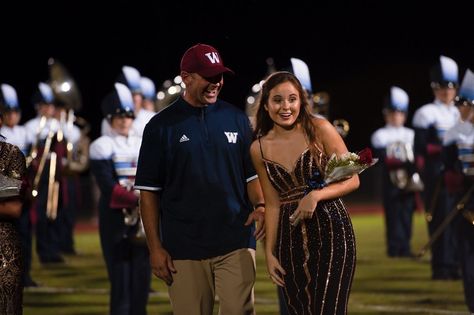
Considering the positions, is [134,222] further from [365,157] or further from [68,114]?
[68,114]

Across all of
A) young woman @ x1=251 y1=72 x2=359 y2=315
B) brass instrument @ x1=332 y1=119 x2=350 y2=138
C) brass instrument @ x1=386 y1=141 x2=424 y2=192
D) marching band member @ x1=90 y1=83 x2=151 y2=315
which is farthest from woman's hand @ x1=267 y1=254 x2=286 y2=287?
brass instrument @ x1=386 y1=141 x2=424 y2=192

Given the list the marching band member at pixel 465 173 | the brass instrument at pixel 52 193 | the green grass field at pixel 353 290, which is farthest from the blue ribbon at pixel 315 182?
the brass instrument at pixel 52 193

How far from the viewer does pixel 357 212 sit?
1008 inches

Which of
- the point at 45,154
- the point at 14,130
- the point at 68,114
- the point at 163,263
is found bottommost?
the point at 163,263

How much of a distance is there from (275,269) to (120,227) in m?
2.72

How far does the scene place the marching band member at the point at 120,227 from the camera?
25.0ft

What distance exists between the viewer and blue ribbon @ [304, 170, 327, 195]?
5.02m

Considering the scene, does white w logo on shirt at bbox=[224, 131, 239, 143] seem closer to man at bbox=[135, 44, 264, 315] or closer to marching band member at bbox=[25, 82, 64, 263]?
man at bbox=[135, 44, 264, 315]

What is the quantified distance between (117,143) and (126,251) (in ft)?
2.67

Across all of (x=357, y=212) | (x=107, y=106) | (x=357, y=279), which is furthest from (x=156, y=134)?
(x=357, y=212)

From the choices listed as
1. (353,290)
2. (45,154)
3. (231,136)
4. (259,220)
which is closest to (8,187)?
(231,136)

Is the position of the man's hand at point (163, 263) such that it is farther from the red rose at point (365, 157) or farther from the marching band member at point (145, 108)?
the marching band member at point (145, 108)

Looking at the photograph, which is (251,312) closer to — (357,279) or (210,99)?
(210,99)

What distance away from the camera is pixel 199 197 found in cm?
527
